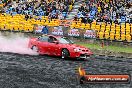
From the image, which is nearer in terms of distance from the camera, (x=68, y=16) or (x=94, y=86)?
(x=94, y=86)

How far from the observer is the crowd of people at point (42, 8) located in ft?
138

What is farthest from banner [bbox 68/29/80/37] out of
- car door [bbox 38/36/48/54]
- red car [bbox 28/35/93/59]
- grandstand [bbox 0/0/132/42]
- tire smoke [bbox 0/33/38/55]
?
car door [bbox 38/36/48/54]

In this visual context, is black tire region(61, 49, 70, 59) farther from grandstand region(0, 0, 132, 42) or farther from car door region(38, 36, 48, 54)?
grandstand region(0, 0, 132, 42)

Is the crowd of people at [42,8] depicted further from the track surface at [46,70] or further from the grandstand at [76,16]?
the track surface at [46,70]

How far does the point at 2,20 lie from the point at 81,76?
3140 centimetres

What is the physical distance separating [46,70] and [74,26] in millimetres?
17053

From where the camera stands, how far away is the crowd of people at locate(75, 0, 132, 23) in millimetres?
37156

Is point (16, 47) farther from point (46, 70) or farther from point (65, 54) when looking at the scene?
point (46, 70)

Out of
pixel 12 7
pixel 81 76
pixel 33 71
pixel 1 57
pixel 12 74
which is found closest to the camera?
pixel 81 76

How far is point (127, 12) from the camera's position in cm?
3753

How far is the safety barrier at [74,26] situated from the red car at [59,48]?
25.9 feet

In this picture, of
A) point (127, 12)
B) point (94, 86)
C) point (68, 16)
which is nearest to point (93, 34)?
point (127, 12)

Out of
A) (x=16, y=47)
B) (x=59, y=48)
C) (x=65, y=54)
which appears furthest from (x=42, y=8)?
(x=65, y=54)

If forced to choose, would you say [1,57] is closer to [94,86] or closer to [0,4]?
[94,86]
